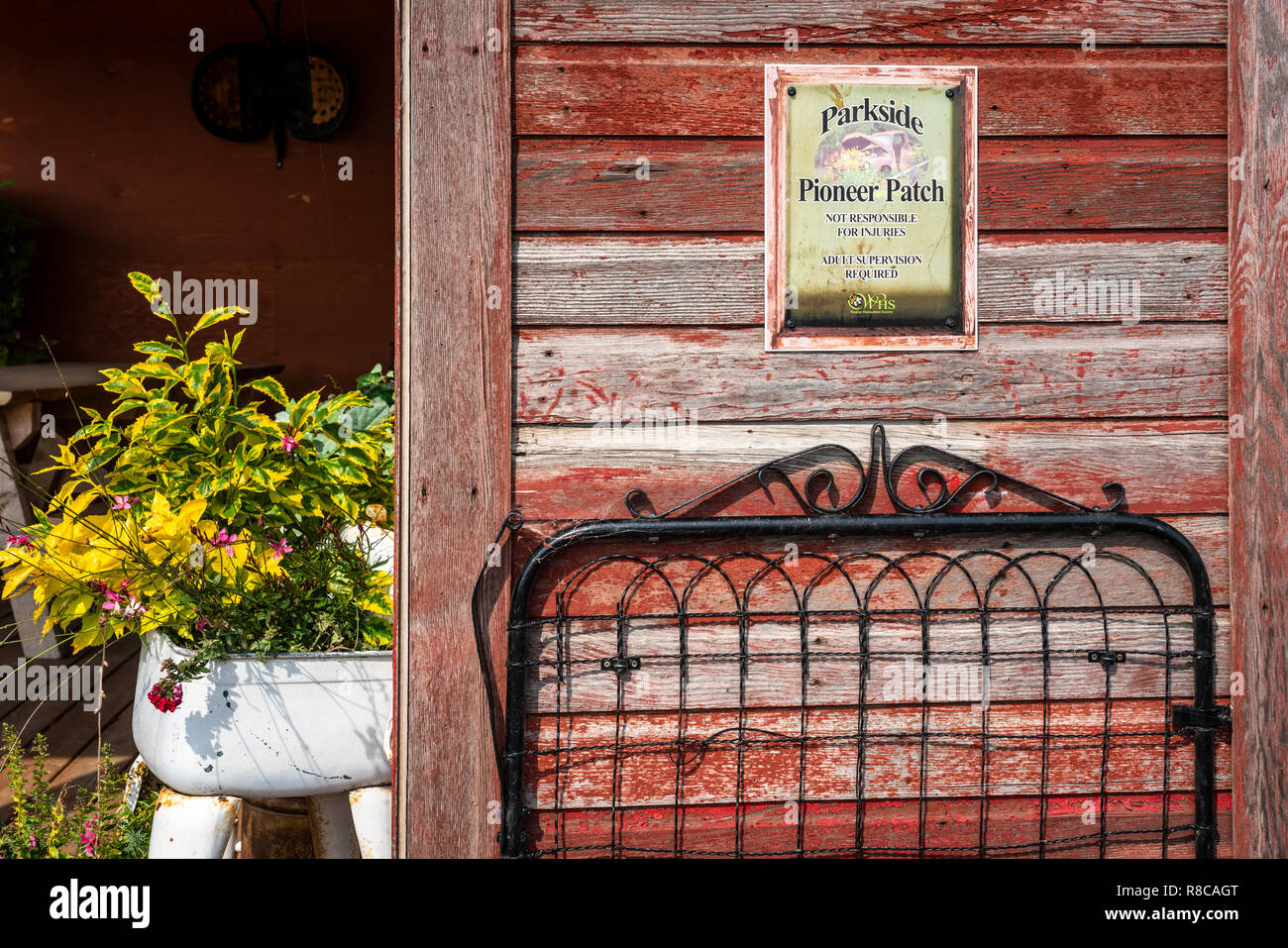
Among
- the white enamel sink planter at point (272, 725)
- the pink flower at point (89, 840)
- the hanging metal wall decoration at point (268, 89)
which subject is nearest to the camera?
the white enamel sink planter at point (272, 725)

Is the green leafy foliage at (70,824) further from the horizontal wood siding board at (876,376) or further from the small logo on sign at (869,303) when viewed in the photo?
the small logo on sign at (869,303)

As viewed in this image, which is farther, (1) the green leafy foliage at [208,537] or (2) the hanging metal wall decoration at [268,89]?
(2) the hanging metal wall decoration at [268,89]

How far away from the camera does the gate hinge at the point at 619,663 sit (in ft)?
5.41

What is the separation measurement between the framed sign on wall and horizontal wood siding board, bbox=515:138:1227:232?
0.16 feet

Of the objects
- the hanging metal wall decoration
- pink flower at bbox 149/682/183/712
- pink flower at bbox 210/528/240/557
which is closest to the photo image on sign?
pink flower at bbox 210/528/240/557

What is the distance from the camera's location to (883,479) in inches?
66.3

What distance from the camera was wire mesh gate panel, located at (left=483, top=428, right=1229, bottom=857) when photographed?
167cm

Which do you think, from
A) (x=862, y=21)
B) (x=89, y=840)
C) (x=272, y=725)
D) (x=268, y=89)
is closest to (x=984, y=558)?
(x=862, y=21)

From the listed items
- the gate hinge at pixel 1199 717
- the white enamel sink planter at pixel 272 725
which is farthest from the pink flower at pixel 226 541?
the gate hinge at pixel 1199 717

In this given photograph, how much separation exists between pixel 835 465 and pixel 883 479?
0.09 metres

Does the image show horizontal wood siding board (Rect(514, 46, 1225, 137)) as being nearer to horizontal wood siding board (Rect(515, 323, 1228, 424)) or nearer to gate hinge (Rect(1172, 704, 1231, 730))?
horizontal wood siding board (Rect(515, 323, 1228, 424))

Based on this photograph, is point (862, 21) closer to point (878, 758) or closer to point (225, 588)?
point (878, 758)
